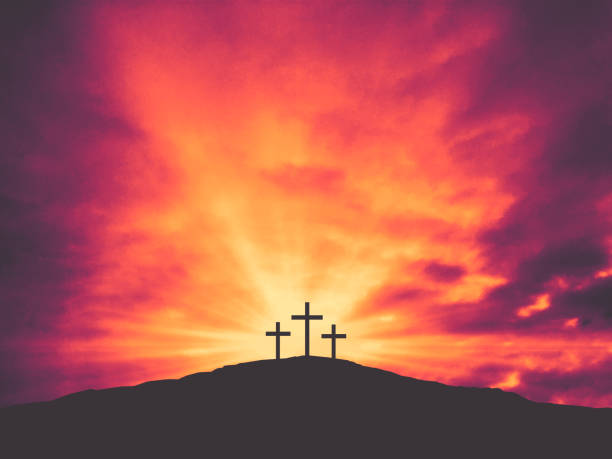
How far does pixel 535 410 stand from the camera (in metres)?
25.5

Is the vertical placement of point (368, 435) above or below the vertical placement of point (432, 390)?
below

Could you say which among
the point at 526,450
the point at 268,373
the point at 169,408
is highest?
the point at 268,373

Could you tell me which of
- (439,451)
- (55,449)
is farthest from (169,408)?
(439,451)

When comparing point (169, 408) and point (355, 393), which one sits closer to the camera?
point (169, 408)

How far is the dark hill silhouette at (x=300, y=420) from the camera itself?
19.6 metres

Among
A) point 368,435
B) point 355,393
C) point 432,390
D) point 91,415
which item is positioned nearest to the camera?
point 368,435

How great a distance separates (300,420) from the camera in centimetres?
2162

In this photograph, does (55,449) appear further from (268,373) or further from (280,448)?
(268,373)

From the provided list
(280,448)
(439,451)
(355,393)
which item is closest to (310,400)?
(355,393)

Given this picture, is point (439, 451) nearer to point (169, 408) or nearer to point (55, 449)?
point (169, 408)

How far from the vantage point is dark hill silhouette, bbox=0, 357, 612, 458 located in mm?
19578

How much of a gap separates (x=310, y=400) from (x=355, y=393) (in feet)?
7.97

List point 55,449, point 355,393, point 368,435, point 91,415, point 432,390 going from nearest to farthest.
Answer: point 55,449 < point 368,435 < point 91,415 < point 355,393 < point 432,390

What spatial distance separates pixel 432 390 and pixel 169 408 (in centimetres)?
1321
